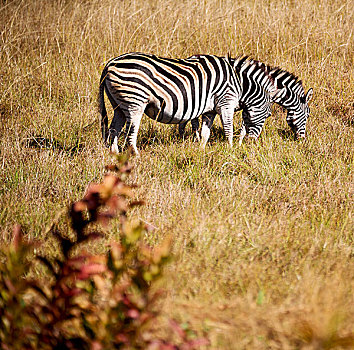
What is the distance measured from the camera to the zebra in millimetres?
5199

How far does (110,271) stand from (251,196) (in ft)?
6.92

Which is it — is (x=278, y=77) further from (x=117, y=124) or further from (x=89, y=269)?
(x=89, y=269)

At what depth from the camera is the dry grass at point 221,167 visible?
2.04 metres

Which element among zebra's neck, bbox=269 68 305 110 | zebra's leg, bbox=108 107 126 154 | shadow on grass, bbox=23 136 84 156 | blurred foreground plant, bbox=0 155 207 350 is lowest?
shadow on grass, bbox=23 136 84 156

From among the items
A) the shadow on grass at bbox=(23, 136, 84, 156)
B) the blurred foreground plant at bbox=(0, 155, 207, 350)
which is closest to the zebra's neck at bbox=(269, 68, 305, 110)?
the shadow on grass at bbox=(23, 136, 84, 156)

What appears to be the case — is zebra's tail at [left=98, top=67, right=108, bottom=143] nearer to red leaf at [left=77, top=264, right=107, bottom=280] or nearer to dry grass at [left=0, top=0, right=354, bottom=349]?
dry grass at [left=0, top=0, right=354, bottom=349]

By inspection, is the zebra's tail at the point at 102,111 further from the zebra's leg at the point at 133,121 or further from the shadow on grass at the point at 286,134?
the shadow on grass at the point at 286,134

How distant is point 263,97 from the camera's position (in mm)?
5234

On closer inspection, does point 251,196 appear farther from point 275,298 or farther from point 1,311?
point 1,311

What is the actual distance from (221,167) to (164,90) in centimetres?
104

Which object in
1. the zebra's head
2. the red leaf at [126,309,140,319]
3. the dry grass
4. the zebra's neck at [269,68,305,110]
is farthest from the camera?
the zebra's neck at [269,68,305,110]

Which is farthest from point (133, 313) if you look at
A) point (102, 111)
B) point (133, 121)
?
point (102, 111)

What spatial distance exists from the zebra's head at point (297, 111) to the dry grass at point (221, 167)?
159 millimetres

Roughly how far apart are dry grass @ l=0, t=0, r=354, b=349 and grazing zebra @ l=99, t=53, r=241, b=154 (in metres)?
0.36
